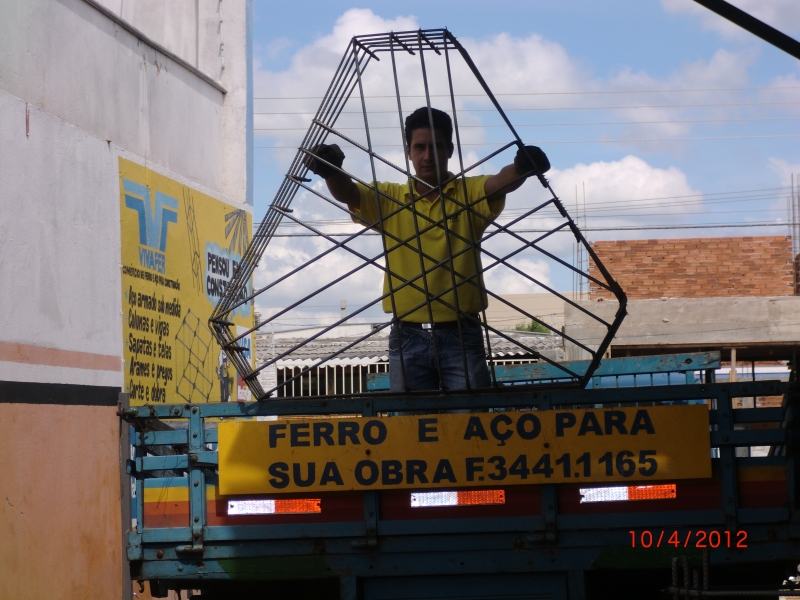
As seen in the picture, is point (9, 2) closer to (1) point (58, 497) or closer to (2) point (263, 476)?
(1) point (58, 497)

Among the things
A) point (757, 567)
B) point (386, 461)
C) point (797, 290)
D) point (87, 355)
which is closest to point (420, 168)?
point (386, 461)

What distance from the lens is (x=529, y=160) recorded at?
12.3 ft

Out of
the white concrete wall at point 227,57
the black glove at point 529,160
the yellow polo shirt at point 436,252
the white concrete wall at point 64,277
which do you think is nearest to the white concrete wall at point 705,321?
the white concrete wall at point 227,57

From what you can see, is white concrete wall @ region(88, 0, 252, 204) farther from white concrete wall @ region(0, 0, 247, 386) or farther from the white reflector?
the white reflector

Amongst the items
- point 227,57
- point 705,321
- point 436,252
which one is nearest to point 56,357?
point 436,252

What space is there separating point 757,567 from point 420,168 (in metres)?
2.21

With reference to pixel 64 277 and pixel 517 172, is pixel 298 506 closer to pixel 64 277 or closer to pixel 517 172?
pixel 517 172

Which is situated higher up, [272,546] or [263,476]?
[263,476]

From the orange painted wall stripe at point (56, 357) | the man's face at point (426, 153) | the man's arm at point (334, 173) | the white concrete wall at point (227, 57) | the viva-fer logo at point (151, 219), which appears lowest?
the orange painted wall stripe at point (56, 357)

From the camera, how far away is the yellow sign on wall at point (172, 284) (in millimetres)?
7512

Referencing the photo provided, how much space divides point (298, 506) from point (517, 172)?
5.23 feet

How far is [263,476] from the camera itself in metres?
3.46

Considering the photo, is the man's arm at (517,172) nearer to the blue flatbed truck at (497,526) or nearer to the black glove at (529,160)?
the black glove at (529,160)
